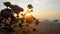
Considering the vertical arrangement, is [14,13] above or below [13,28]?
above

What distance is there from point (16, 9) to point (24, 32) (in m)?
0.45

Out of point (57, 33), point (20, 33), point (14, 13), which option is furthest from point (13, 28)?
point (57, 33)

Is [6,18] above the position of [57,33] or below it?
above

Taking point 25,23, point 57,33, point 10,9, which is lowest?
point 57,33

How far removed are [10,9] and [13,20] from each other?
14 centimetres

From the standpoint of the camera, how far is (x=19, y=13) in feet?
5.95

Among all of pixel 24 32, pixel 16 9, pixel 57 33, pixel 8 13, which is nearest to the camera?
pixel 8 13

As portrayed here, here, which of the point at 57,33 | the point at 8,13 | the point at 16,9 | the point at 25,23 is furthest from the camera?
the point at 57,33

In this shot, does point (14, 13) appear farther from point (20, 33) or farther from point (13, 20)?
point (20, 33)

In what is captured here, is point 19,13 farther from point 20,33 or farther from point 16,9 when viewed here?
point 20,33

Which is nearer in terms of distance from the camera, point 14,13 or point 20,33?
point 14,13

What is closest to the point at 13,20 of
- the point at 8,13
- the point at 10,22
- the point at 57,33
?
the point at 10,22

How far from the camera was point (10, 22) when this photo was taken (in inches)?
70.6

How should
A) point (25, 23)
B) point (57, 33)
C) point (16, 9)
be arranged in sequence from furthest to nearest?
point (57, 33), point (25, 23), point (16, 9)
